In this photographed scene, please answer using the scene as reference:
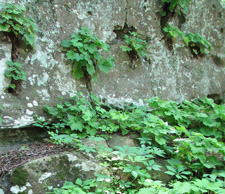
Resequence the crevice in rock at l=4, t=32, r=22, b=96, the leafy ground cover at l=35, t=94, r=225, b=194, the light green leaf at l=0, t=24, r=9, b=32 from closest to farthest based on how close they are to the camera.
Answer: the leafy ground cover at l=35, t=94, r=225, b=194 → the light green leaf at l=0, t=24, r=9, b=32 → the crevice in rock at l=4, t=32, r=22, b=96

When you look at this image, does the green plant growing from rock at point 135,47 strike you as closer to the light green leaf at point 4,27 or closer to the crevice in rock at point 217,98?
the light green leaf at point 4,27

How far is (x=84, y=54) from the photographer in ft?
9.99

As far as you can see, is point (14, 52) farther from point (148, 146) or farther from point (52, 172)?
point (148, 146)

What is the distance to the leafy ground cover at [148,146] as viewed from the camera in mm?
1930

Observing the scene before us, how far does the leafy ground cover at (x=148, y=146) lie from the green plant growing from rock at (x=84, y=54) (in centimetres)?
42

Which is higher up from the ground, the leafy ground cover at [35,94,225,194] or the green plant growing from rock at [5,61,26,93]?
the green plant growing from rock at [5,61,26,93]

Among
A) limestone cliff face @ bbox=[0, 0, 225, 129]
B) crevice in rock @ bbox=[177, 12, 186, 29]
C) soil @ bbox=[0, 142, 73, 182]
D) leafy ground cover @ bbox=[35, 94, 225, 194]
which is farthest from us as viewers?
crevice in rock @ bbox=[177, 12, 186, 29]

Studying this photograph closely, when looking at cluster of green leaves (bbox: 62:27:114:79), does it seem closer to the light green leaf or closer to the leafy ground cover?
the leafy ground cover

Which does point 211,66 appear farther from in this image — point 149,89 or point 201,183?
point 201,183

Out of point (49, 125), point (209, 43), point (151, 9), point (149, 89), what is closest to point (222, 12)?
point (209, 43)

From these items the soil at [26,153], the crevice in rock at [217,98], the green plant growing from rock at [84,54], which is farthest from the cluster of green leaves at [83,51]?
the crevice in rock at [217,98]

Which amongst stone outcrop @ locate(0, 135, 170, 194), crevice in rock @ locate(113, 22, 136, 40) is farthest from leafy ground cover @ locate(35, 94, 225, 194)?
crevice in rock @ locate(113, 22, 136, 40)

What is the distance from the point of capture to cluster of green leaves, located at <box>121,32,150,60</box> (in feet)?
12.2

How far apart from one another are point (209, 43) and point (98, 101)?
2810 millimetres
